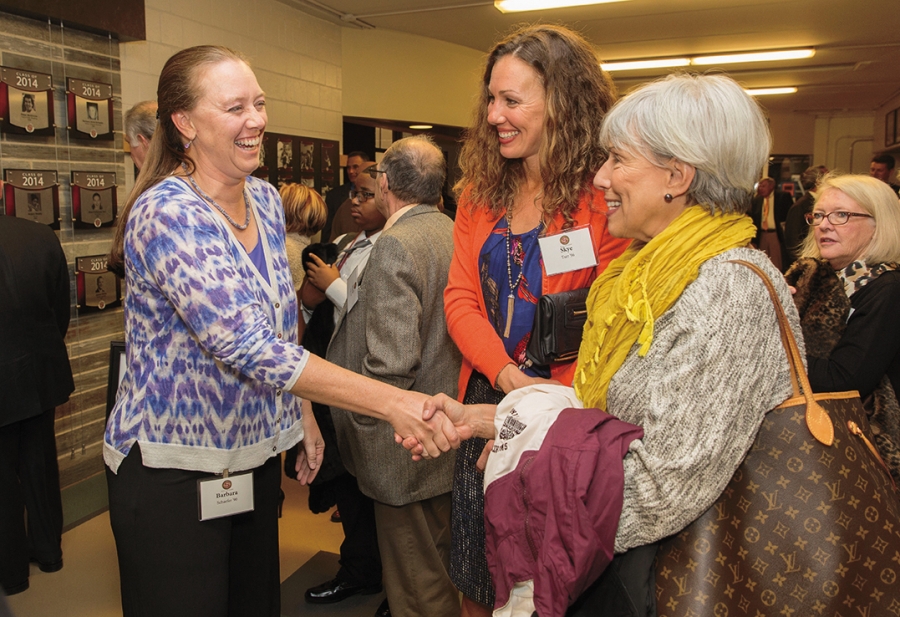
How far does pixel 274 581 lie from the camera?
180 cm

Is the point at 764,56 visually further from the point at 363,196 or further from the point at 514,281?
the point at 514,281

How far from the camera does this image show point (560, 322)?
1.63 metres

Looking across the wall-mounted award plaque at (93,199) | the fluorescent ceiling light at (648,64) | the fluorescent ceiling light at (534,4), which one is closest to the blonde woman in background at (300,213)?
the wall-mounted award plaque at (93,199)

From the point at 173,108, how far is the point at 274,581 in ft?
3.86

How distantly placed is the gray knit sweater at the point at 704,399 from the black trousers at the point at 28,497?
2.85 m

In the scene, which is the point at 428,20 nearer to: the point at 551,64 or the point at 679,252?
the point at 551,64

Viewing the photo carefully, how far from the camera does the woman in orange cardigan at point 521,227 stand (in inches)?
68.3

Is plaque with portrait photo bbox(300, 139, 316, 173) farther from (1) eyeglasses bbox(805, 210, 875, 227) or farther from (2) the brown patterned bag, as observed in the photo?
(2) the brown patterned bag

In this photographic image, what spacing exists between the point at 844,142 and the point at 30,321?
16.0 m

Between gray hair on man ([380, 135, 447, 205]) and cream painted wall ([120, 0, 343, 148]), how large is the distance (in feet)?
7.65

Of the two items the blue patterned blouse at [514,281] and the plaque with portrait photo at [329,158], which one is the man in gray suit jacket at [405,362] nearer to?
the blue patterned blouse at [514,281]

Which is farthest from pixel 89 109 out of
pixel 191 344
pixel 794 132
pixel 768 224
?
pixel 794 132

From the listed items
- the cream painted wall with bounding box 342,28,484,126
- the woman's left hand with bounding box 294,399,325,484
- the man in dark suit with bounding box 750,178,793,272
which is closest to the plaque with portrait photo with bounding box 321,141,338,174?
the cream painted wall with bounding box 342,28,484,126

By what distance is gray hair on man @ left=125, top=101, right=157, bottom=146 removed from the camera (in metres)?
2.61
